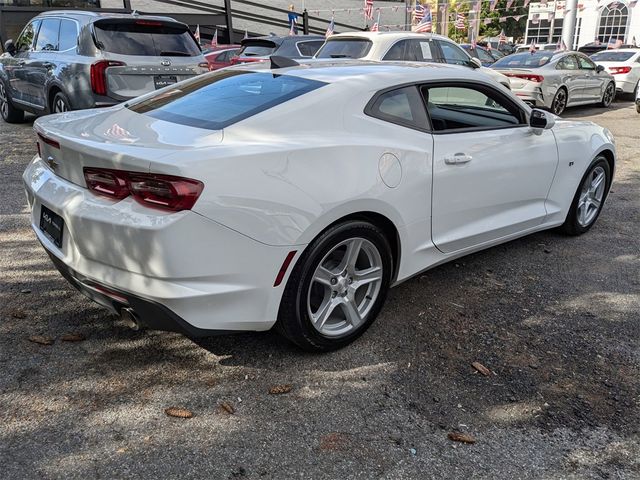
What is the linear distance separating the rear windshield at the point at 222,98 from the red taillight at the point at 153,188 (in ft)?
1.79

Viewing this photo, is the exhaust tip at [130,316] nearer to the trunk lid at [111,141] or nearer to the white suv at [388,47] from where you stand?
the trunk lid at [111,141]

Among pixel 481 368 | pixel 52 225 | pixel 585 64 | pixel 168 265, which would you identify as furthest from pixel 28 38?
pixel 585 64

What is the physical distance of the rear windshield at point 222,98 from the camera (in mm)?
3033

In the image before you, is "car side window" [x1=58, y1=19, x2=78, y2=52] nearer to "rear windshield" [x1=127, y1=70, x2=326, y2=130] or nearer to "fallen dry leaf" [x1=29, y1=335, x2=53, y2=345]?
"rear windshield" [x1=127, y1=70, x2=326, y2=130]

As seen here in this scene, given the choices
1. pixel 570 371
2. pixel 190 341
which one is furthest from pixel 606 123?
pixel 190 341

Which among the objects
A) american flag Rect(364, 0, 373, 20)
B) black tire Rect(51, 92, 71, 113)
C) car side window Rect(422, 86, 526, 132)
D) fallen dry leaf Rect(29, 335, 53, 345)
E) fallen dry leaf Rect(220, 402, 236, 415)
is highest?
american flag Rect(364, 0, 373, 20)

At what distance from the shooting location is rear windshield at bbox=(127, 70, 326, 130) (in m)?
3.03

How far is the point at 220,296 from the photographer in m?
2.59

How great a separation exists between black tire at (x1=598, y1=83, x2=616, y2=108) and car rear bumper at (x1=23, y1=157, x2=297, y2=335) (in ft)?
46.2

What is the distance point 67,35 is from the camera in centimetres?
793

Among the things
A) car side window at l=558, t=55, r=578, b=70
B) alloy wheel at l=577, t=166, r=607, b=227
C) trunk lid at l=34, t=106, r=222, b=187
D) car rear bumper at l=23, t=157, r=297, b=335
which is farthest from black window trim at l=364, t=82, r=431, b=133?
car side window at l=558, t=55, r=578, b=70

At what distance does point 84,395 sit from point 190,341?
676mm

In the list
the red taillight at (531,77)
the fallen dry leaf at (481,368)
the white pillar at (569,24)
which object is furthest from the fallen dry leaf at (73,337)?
the white pillar at (569,24)

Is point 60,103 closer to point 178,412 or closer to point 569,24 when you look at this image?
point 178,412
